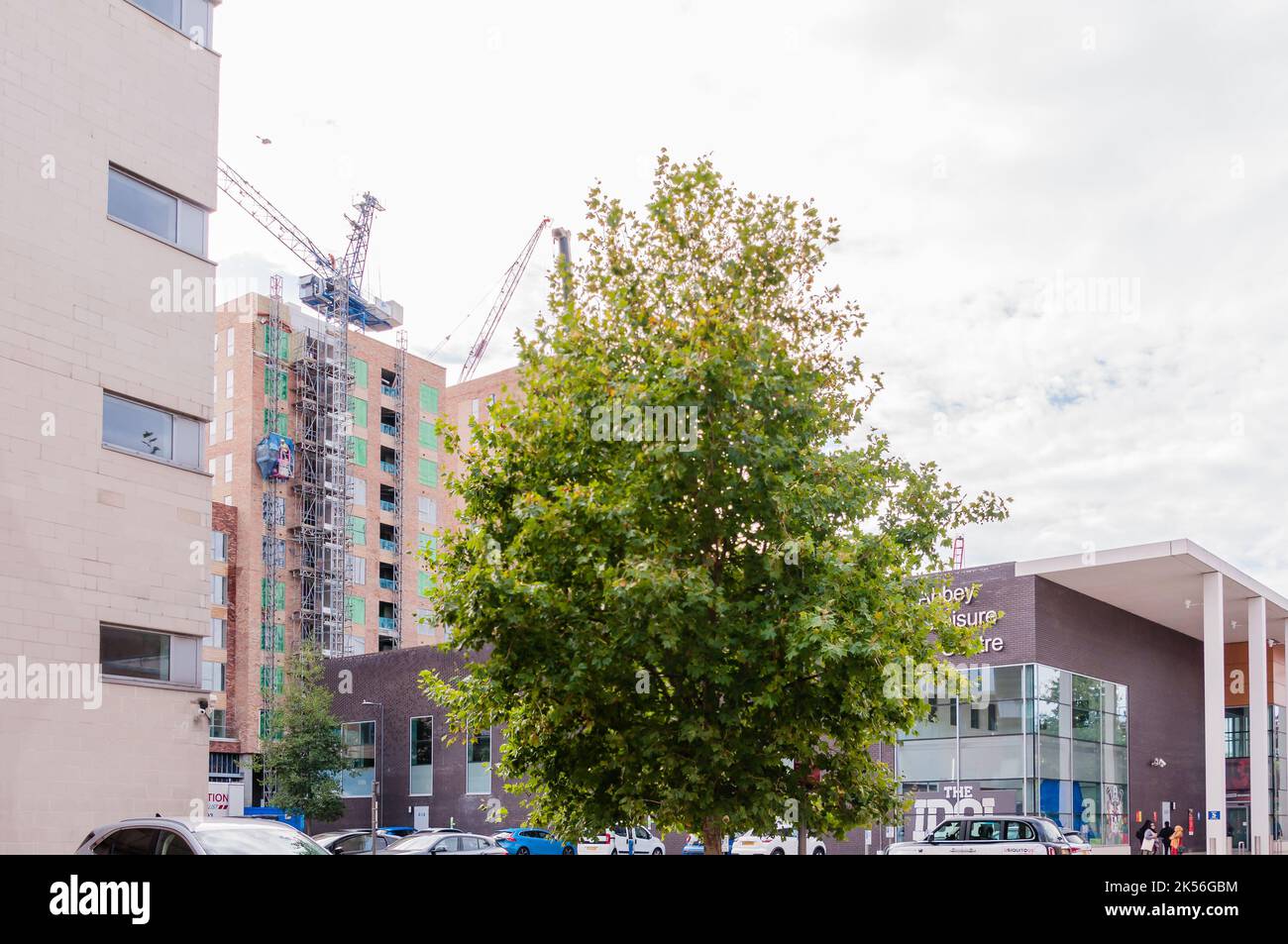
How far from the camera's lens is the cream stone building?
2230cm

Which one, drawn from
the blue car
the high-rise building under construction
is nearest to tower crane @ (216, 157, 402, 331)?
the high-rise building under construction

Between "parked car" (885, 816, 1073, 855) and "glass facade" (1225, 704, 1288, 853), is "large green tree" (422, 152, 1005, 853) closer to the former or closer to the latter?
"parked car" (885, 816, 1073, 855)

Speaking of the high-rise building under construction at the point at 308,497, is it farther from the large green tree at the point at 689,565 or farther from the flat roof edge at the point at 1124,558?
the large green tree at the point at 689,565

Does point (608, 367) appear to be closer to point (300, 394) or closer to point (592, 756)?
point (592, 756)

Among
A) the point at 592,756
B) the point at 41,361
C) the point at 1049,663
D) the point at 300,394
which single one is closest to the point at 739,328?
the point at 592,756

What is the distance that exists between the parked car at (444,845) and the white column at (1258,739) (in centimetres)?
2465

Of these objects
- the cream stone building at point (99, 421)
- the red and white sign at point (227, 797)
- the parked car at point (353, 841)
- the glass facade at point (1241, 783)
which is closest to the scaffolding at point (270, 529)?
the red and white sign at point (227, 797)

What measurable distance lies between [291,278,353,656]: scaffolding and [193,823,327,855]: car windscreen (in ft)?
237

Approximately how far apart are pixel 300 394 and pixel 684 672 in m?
75.4

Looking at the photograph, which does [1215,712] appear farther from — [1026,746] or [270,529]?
[270,529]

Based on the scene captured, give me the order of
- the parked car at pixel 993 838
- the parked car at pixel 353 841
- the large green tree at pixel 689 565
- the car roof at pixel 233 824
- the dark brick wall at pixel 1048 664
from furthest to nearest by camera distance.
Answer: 1. the dark brick wall at pixel 1048 664
2. the parked car at pixel 353 841
3. the parked car at pixel 993 838
4. the large green tree at pixel 689 565
5. the car roof at pixel 233 824

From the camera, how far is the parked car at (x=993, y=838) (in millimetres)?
26952

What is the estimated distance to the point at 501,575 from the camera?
16906mm
